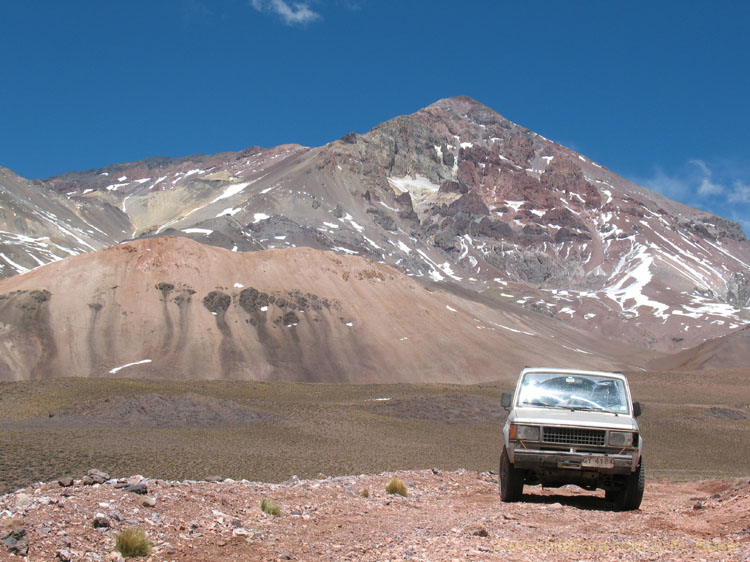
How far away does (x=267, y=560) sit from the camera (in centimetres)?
828

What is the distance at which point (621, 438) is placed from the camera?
11.3 m

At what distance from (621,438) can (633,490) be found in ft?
3.35

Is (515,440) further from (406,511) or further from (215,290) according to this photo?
(215,290)

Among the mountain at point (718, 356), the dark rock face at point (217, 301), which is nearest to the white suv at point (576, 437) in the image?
the dark rock face at point (217, 301)

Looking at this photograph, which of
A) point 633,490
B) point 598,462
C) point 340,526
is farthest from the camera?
point 633,490

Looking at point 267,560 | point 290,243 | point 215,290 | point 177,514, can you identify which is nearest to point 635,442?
point 267,560

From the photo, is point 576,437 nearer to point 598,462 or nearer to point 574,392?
point 598,462

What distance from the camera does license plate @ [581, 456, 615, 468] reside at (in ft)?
36.7

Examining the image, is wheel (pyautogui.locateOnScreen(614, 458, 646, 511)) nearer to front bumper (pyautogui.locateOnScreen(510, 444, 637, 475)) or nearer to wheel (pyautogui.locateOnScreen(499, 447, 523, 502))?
front bumper (pyautogui.locateOnScreen(510, 444, 637, 475))

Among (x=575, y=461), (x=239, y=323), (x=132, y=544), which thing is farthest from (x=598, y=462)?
(x=239, y=323)

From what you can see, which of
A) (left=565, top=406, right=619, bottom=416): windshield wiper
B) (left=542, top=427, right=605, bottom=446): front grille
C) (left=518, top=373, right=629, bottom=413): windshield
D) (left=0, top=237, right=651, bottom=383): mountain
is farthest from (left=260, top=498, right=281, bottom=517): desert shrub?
(left=0, top=237, right=651, bottom=383): mountain

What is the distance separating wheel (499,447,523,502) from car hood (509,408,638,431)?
2.95 ft

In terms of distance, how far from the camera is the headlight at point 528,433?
11.5 metres

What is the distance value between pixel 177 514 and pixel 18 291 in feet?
287
